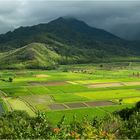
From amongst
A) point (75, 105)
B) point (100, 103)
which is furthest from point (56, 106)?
point (100, 103)

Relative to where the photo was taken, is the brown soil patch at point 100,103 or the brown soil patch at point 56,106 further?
the brown soil patch at point 100,103

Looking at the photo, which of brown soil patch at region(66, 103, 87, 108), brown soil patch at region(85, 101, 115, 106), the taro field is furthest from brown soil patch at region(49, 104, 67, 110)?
brown soil patch at region(85, 101, 115, 106)

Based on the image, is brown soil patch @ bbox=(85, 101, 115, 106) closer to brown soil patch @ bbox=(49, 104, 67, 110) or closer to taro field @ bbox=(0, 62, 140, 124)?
taro field @ bbox=(0, 62, 140, 124)

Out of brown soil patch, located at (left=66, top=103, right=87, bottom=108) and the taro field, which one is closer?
the taro field

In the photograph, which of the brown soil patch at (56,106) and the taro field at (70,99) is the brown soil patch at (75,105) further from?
the brown soil patch at (56,106)

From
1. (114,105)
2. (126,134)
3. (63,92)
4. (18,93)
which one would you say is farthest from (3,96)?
(126,134)

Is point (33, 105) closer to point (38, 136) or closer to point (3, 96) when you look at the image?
point (3, 96)

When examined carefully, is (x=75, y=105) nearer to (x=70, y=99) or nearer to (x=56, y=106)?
(x=56, y=106)

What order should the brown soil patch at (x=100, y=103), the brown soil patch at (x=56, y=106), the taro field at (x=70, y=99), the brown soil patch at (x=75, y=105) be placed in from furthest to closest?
the brown soil patch at (x=100, y=103)
the brown soil patch at (x=75, y=105)
the brown soil patch at (x=56, y=106)
the taro field at (x=70, y=99)

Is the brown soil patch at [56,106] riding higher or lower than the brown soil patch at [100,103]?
higher

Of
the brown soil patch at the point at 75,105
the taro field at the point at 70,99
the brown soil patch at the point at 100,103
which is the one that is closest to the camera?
the taro field at the point at 70,99

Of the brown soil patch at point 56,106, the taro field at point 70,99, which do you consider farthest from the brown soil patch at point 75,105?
the brown soil patch at point 56,106
